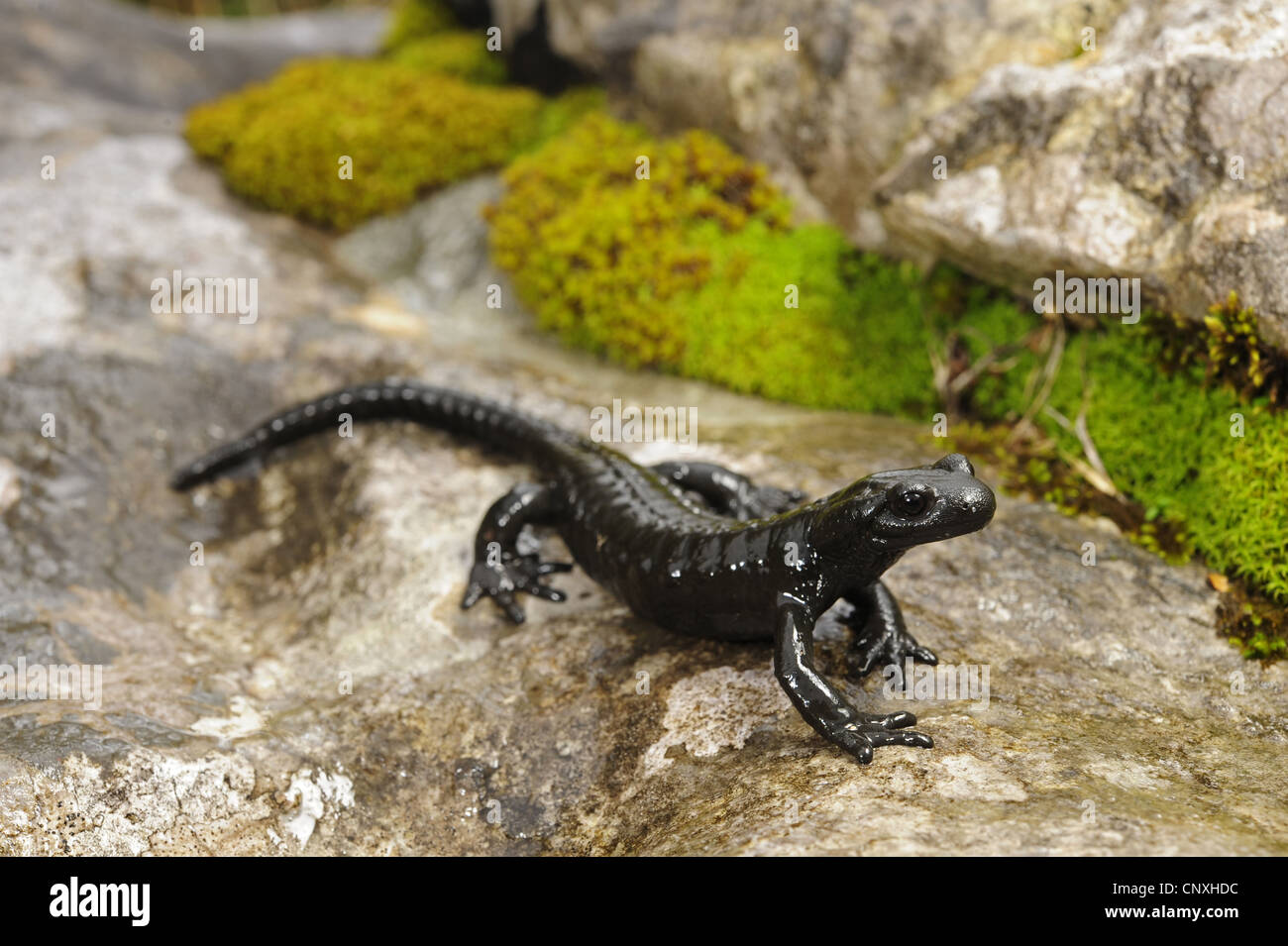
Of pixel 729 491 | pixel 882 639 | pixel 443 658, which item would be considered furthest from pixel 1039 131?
pixel 443 658

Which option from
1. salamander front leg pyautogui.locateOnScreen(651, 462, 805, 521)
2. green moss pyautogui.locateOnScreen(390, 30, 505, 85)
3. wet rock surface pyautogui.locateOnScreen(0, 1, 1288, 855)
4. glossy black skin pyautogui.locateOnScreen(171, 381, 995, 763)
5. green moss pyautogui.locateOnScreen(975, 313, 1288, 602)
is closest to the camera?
wet rock surface pyautogui.locateOnScreen(0, 1, 1288, 855)

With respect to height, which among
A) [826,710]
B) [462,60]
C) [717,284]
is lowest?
[826,710]

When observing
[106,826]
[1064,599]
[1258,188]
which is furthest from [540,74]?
[106,826]

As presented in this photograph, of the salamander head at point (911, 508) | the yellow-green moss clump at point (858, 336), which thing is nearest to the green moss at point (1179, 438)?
the yellow-green moss clump at point (858, 336)

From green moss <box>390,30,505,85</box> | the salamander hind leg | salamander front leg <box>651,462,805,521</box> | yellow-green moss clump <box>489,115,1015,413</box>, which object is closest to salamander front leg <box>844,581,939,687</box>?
salamander front leg <box>651,462,805,521</box>

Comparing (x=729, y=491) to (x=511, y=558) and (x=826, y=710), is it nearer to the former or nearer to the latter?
(x=511, y=558)

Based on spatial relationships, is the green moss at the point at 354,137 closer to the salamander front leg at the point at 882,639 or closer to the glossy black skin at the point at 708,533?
the glossy black skin at the point at 708,533

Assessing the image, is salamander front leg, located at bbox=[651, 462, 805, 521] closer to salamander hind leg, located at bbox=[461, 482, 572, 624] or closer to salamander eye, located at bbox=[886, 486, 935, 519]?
salamander hind leg, located at bbox=[461, 482, 572, 624]
